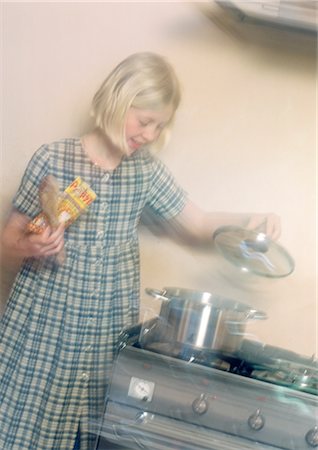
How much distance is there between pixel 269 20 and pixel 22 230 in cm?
61

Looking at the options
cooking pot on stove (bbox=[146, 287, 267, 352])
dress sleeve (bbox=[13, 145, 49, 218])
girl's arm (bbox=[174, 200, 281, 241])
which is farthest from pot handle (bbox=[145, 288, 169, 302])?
dress sleeve (bbox=[13, 145, 49, 218])

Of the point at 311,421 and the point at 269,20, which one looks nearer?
the point at 311,421

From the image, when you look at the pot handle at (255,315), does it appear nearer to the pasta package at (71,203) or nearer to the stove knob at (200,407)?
the stove knob at (200,407)

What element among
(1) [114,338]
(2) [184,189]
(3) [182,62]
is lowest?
(1) [114,338]

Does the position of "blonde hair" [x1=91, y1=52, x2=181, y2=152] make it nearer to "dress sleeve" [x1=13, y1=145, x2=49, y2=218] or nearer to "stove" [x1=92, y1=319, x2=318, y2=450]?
"dress sleeve" [x1=13, y1=145, x2=49, y2=218]

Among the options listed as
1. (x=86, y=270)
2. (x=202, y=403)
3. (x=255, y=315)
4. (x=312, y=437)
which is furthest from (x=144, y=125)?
(x=312, y=437)

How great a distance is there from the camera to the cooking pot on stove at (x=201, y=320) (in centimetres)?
127

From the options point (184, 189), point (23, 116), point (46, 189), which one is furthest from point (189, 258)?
point (23, 116)

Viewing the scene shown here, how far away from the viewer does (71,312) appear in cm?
132

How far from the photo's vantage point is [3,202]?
4.56 feet

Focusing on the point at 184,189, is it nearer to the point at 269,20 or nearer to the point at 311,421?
the point at 269,20

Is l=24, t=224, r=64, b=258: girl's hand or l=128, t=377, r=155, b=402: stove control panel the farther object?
l=24, t=224, r=64, b=258: girl's hand

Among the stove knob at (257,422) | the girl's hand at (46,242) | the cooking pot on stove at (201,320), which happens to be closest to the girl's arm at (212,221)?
the cooking pot on stove at (201,320)

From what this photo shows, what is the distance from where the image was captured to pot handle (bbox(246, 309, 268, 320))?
1306 millimetres
